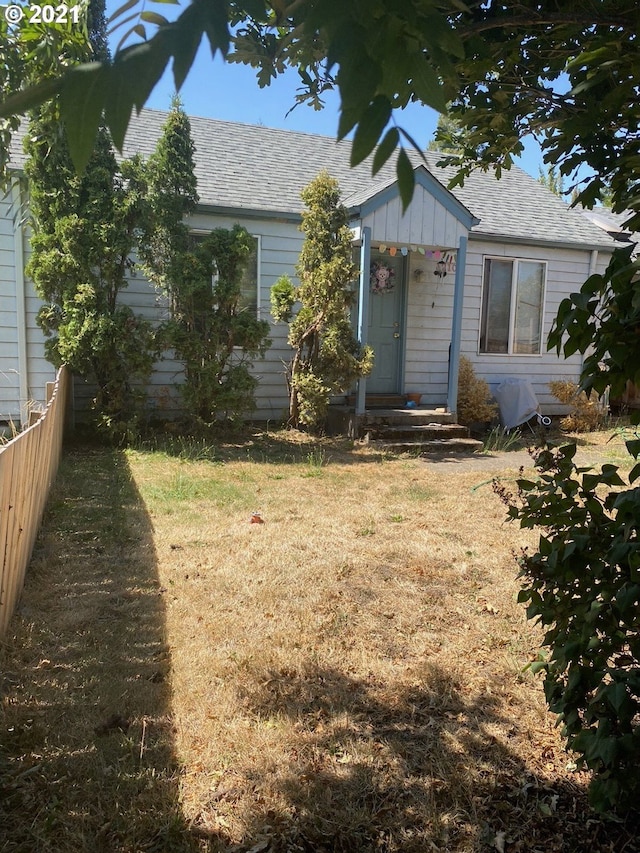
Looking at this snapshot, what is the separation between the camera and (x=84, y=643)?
324 centimetres

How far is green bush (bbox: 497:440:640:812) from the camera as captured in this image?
1.78 m

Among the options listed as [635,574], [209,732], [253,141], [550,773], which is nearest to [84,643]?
[209,732]

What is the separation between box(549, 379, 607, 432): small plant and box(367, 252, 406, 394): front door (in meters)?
2.91

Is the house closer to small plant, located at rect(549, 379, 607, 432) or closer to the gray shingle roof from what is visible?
the gray shingle roof

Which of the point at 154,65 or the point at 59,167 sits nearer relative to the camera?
the point at 154,65

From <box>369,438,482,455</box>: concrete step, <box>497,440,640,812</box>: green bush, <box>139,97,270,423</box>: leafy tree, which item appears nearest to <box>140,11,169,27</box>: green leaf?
<box>497,440,640,812</box>: green bush

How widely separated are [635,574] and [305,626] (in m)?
2.11

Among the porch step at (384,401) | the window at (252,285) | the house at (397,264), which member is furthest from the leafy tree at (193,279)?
the porch step at (384,401)

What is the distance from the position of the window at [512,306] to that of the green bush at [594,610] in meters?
9.87

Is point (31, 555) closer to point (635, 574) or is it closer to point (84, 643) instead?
point (84, 643)

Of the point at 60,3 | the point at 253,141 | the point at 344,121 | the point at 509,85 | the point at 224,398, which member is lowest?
the point at 224,398

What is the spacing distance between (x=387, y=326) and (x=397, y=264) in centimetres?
108

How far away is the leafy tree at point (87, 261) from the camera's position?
24.8 feet

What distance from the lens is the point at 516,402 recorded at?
35.5 ft
